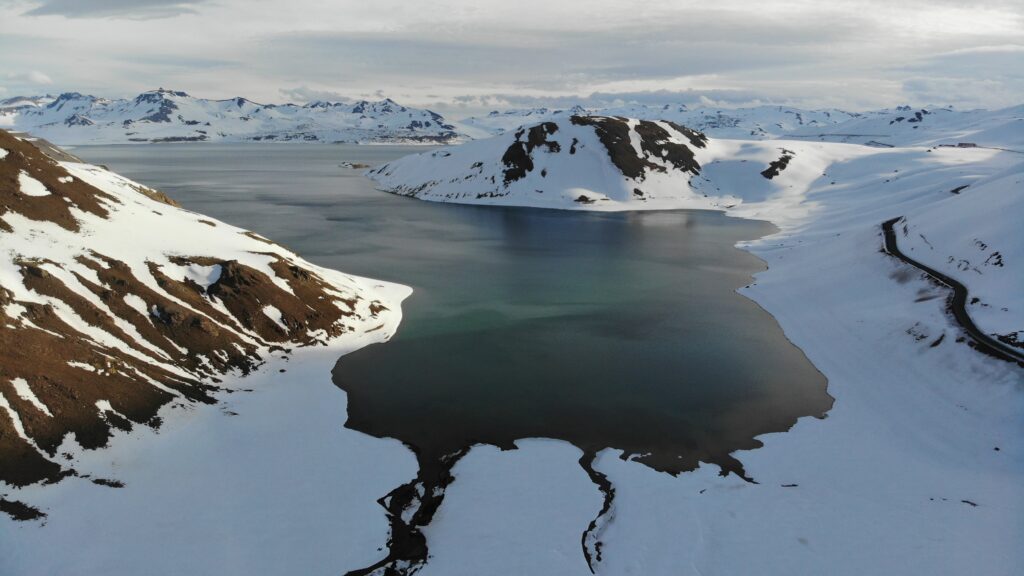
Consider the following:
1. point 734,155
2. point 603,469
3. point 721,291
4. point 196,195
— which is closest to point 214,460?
point 603,469

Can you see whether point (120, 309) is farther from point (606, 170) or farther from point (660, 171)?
point (660, 171)

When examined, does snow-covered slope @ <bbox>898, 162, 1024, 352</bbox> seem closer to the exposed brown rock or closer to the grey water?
the grey water

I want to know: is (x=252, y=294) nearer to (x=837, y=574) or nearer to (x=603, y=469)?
(x=603, y=469)

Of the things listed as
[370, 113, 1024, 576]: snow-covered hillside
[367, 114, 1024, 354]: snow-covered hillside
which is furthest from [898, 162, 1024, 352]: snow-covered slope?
[367, 114, 1024, 354]: snow-covered hillside

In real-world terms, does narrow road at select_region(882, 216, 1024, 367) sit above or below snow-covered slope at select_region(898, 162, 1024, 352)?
below

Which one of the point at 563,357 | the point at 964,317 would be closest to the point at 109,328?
the point at 563,357

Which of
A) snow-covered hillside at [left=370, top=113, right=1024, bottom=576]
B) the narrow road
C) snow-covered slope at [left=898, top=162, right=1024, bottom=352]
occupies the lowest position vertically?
snow-covered hillside at [left=370, top=113, right=1024, bottom=576]

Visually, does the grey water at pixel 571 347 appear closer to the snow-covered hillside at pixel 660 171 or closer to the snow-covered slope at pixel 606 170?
the snow-covered hillside at pixel 660 171
